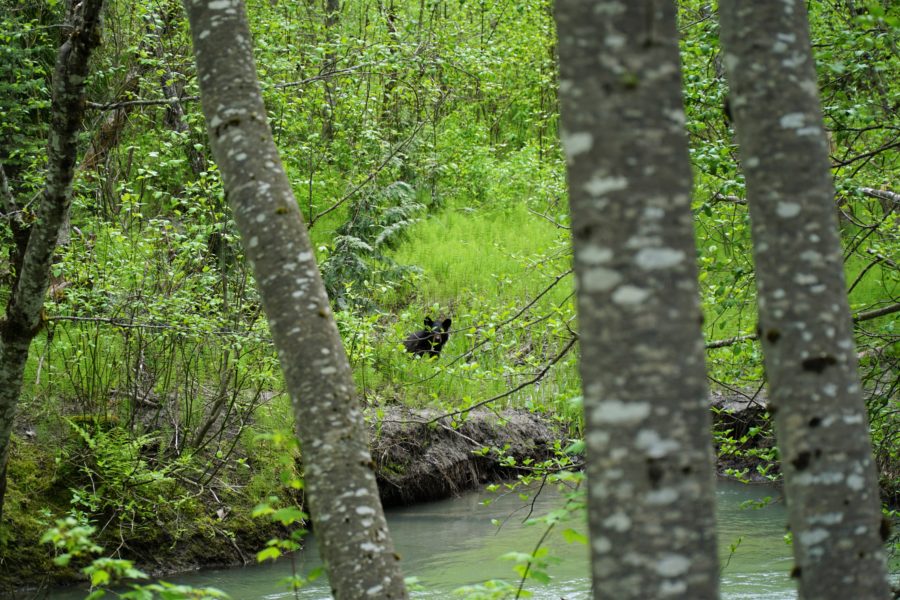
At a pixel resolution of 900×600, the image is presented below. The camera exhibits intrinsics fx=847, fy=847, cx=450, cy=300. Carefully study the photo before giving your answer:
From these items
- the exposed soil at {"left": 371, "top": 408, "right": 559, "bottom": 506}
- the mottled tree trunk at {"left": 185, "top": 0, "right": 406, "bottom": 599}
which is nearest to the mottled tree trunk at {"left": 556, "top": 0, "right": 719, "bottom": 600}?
the mottled tree trunk at {"left": 185, "top": 0, "right": 406, "bottom": 599}

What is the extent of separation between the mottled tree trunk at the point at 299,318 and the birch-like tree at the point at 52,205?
181cm

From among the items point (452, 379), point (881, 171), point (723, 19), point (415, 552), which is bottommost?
point (415, 552)

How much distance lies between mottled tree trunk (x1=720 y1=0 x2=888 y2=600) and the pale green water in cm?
466

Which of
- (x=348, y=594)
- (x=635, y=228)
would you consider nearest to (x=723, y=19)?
(x=635, y=228)

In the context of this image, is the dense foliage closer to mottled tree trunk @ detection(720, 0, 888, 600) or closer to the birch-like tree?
the birch-like tree

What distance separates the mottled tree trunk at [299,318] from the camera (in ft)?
8.32

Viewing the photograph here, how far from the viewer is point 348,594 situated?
250cm

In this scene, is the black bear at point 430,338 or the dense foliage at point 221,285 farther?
the black bear at point 430,338

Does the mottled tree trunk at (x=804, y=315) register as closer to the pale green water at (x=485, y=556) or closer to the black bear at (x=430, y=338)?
the pale green water at (x=485, y=556)

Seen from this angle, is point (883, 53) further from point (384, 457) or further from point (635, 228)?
point (384, 457)

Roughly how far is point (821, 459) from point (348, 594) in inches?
53.9

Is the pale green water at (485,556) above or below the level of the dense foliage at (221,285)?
below

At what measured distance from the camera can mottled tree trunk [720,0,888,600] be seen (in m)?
2.00

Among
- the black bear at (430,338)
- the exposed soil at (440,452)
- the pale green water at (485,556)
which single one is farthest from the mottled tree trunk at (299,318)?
the black bear at (430,338)
